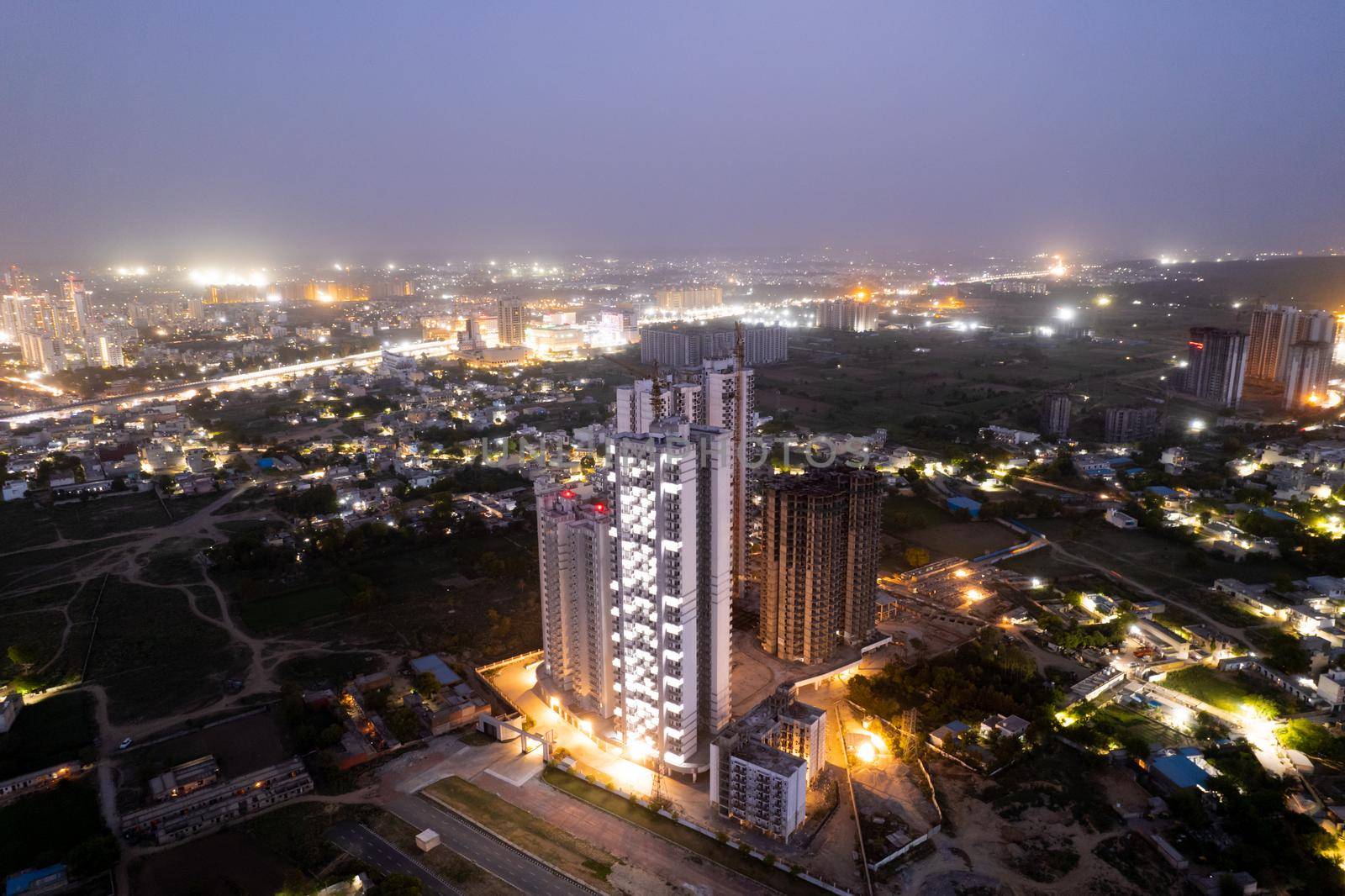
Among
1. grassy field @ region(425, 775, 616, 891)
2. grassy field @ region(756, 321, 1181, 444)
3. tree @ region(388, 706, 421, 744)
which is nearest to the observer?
grassy field @ region(425, 775, 616, 891)

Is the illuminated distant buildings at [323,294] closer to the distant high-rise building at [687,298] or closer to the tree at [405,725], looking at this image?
the distant high-rise building at [687,298]

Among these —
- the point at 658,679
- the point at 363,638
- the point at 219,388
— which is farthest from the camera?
the point at 219,388

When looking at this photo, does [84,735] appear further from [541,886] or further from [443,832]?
[541,886]

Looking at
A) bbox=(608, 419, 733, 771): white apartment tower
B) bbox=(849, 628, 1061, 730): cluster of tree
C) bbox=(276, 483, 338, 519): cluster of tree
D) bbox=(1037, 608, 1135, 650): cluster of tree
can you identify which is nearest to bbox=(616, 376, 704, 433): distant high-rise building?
bbox=(608, 419, 733, 771): white apartment tower

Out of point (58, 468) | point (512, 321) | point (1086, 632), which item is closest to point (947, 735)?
point (1086, 632)

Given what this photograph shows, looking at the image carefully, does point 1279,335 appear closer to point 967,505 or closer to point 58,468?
point 967,505

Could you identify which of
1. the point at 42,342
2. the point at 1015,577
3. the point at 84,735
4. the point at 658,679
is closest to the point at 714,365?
the point at 658,679

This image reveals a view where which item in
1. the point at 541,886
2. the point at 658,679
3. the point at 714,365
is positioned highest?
the point at 714,365

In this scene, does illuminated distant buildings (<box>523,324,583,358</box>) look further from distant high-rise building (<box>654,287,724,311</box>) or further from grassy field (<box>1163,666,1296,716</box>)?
grassy field (<box>1163,666,1296,716</box>)
